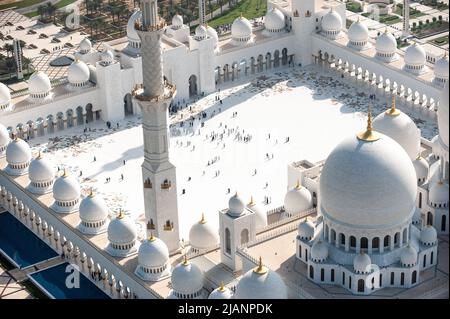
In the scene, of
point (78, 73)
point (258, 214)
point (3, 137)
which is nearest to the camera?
point (258, 214)

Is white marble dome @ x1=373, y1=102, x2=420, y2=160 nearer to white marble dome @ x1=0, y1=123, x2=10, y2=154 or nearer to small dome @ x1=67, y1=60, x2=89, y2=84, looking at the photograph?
white marble dome @ x1=0, y1=123, x2=10, y2=154

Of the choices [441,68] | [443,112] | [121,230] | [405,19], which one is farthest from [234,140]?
[443,112]

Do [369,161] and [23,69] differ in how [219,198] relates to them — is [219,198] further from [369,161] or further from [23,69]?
[23,69]

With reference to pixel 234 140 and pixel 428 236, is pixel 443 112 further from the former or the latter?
pixel 234 140

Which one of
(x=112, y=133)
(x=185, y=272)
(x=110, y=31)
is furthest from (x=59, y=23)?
(x=185, y=272)

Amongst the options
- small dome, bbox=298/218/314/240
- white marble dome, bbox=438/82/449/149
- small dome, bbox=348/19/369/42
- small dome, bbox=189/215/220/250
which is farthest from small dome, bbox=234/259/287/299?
small dome, bbox=348/19/369/42

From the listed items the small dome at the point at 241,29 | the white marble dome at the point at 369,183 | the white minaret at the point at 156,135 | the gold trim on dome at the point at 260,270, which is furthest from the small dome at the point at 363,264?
the small dome at the point at 241,29
